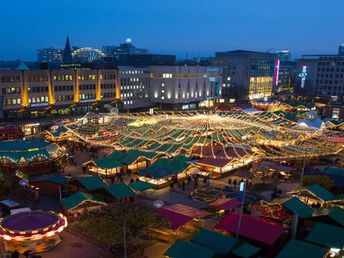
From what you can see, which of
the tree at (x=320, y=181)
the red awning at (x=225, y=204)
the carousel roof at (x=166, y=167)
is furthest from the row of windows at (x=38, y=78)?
the tree at (x=320, y=181)

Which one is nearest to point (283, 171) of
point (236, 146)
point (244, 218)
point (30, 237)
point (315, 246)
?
point (236, 146)

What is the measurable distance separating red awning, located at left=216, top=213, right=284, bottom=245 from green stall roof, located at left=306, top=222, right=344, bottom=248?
1.77 meters

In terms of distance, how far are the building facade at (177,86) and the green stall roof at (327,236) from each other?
69396mm

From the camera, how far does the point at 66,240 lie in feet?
72.5

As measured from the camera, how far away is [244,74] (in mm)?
121250

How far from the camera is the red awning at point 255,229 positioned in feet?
66.1

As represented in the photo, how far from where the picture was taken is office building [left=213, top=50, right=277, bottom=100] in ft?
396

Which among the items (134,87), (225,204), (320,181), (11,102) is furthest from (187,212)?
(134,87)

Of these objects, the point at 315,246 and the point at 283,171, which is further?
the point at 283,171

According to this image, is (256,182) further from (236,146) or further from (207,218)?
(207,218)

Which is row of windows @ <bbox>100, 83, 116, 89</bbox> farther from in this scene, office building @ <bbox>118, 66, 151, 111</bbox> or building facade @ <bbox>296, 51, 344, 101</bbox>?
building facade @ <bbox>296, 51, 344, 101</bbox>

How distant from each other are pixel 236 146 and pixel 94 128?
1913 centimetres

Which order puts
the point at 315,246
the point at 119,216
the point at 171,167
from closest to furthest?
1. the point at 315,246
2. the point at 119,216
3. the point at 171,167

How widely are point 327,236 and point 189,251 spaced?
8005mm
